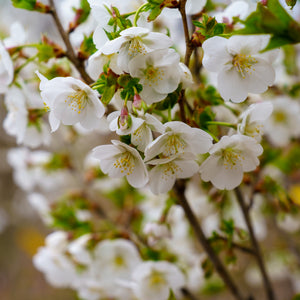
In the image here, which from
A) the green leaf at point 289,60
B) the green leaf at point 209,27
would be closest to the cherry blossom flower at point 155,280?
the green leaf at point 209,27

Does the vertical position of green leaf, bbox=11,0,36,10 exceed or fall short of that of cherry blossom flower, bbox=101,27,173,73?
it exceeds it

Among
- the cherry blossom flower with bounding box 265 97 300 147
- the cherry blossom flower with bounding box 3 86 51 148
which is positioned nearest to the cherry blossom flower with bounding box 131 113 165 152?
the cherry blossom flower with bounding box 3 86 51 148

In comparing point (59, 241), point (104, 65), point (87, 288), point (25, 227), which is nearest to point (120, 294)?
point (87, 288)

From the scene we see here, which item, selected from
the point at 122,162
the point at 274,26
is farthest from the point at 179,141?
the point at 274,26

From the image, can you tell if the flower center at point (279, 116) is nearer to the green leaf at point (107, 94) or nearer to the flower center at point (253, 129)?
the flower center at point (253, 129)

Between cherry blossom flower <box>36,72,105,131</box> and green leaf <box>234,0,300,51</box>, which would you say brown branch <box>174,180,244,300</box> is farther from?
green leaf <box>234,0,300,51</box>

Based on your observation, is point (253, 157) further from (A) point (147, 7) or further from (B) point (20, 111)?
(B) point (20, 111)
